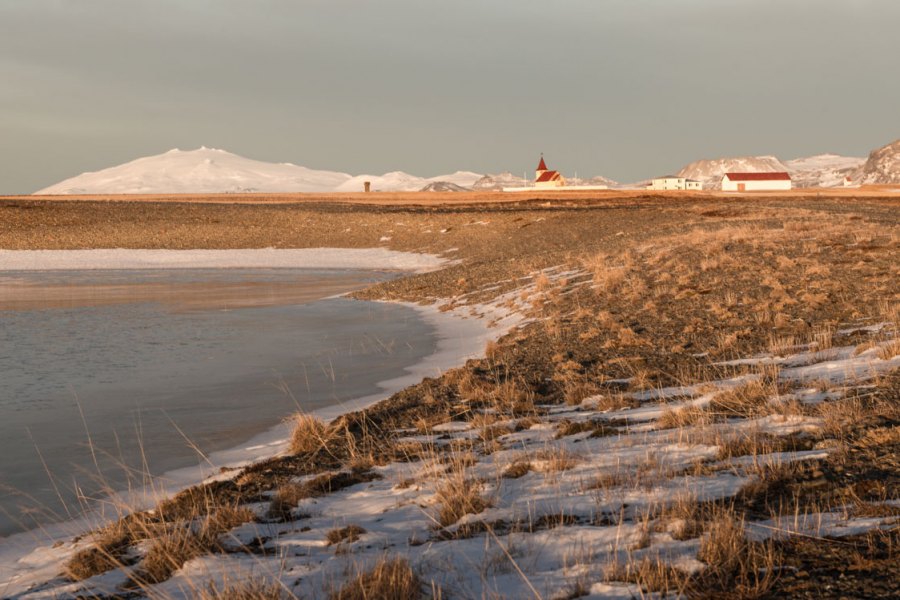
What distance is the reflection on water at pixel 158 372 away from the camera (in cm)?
853

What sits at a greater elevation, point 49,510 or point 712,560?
point 712,560

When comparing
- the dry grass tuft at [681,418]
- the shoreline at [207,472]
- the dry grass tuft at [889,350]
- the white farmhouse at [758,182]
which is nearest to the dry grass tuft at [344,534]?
the shoreline at [207,472]

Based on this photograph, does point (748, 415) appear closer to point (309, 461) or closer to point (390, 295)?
point (309, 461)

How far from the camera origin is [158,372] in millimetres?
13094

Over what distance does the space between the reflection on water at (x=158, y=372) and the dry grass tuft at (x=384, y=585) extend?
3652mm

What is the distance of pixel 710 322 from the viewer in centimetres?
1384

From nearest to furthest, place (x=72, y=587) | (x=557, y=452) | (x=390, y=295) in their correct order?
(x=72, y=587) < (x=557, y=452) < (x=390, y=295)

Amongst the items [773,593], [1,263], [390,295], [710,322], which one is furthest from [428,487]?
[1,263]

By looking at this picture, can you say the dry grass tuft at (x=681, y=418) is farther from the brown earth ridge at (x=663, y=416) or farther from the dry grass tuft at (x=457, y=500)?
the dry grass tuft at (x=457, y=500)

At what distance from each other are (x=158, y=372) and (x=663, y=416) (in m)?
8.39

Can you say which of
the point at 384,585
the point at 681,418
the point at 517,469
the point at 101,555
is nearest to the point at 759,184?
the point at 681,418

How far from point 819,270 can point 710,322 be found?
4762mm

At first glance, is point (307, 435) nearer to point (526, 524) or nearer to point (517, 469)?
point (517, 469)

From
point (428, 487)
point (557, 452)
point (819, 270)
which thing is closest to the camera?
point (428, 487)
